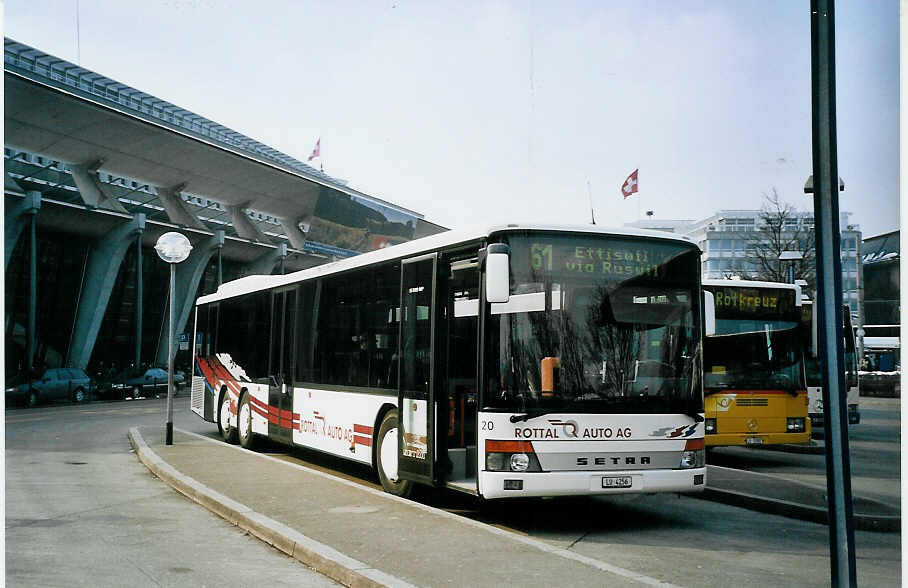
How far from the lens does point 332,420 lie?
13.3 m

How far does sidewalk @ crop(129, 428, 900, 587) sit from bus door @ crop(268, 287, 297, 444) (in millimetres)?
1085

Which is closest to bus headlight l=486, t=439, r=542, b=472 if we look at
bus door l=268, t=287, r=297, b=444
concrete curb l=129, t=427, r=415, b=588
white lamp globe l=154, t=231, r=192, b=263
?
concrete curb l=129, t=427, r=415, b=588

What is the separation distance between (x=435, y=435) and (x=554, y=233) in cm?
249

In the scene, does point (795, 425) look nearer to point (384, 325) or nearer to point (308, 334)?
point (384, 325)

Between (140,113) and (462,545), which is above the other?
(140,113)

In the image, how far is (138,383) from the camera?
159 ft

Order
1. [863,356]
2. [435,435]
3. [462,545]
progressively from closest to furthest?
[462,545], [435,435], [863,356]

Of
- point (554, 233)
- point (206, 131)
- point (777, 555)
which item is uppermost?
point (206, 131)

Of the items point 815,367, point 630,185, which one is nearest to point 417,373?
point 815,367

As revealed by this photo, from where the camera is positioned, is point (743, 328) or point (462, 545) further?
point (743, 328)

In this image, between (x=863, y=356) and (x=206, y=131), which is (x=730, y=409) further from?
(x=206, y=131)

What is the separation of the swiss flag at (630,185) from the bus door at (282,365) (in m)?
10.9

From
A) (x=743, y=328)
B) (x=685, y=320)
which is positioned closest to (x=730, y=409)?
(x=743, y=328)

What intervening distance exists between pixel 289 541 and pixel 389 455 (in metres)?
3.36
